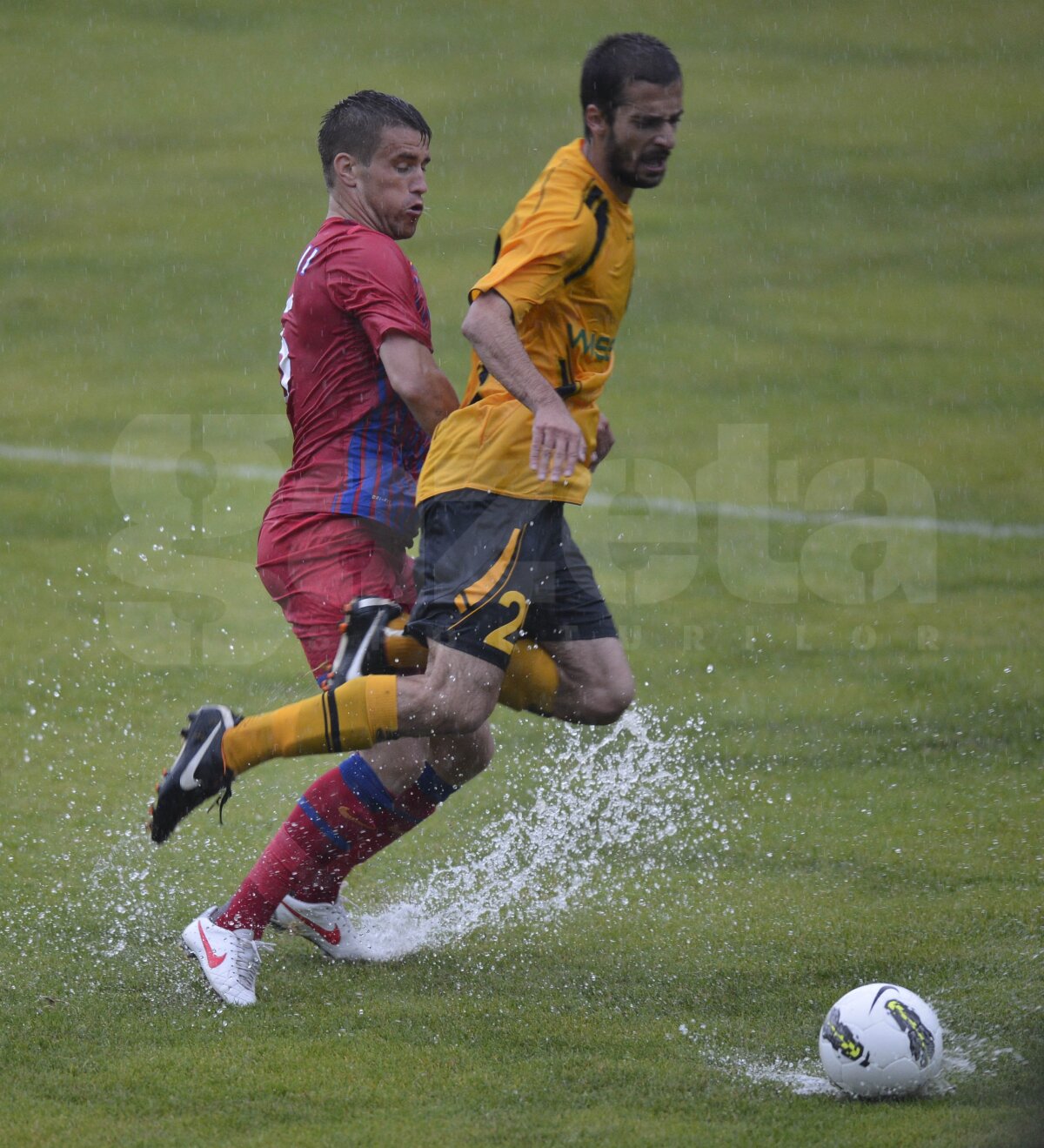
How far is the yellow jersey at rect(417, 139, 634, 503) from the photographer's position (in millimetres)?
4488

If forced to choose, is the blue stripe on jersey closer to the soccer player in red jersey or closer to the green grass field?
the soccer player in red jersey

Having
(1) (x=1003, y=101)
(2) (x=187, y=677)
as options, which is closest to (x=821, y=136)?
(1) (x=1003, y=101)

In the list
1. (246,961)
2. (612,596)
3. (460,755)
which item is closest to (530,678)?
(460,755)

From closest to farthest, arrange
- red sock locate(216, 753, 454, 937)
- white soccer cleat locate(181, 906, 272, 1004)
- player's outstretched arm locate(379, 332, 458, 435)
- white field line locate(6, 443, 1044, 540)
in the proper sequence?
white soccer cleat locate(181, 906, 272, 1004) < player's outstretched arm locate(379, 332, 458, 435) < red sock locate(216, 753, 454, 937) < white field line locate(6, 443, 1044, 540)

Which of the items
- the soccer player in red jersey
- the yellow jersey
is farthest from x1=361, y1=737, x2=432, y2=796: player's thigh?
the yellow jersey

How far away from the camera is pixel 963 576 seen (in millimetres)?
10312

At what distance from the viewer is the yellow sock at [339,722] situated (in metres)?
4.48

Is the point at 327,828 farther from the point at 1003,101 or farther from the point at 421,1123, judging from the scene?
the point at 1003,101

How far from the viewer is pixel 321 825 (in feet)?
15.8

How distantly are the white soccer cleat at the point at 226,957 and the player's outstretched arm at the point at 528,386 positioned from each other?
1.48m

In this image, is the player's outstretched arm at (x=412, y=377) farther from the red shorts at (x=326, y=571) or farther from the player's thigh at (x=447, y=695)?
the player's thigh at (x=447, y=695)

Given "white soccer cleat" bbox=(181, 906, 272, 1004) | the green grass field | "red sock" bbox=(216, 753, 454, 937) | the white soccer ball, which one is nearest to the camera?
the white soccer ball

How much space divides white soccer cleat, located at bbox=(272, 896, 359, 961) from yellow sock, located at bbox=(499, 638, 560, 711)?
777 mm

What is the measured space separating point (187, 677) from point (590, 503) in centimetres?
409
